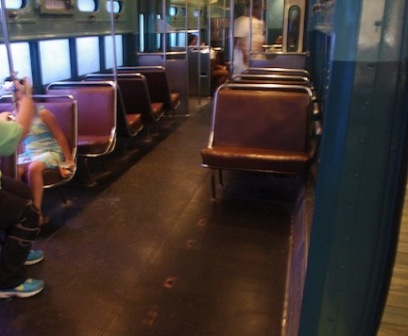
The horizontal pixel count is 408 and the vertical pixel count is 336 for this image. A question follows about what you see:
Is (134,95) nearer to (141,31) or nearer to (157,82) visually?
(157,82)

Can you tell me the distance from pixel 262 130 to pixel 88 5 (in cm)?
374

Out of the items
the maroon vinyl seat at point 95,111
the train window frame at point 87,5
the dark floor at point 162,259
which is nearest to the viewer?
the dark floor at point 162,259

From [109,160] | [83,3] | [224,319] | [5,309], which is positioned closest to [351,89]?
[224,319]

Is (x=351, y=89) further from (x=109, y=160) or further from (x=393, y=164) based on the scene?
(x=109, y=160)

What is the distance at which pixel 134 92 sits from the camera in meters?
5.49

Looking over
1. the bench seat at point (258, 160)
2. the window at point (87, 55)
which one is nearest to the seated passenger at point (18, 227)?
the bench seat at point (258, 160)

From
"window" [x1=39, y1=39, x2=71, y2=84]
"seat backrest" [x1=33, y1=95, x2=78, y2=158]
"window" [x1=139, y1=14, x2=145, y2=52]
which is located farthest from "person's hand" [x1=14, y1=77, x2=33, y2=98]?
"window" [x1=139, y1=14, x2=145, y2=52]

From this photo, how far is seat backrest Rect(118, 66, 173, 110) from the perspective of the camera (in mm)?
6152

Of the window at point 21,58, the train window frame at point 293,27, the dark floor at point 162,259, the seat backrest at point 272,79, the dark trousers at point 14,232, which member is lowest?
the dark floor at point 162,259

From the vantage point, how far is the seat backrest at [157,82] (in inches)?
242

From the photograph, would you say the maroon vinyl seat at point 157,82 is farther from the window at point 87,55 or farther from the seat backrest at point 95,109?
the seat backrest at point 95,109

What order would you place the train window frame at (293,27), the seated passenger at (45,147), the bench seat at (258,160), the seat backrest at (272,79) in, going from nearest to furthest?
the seated passenger at (45,147)
the bench seat at (258,160)
the seat backrest at (272,79)
the train window frame at (293,27)

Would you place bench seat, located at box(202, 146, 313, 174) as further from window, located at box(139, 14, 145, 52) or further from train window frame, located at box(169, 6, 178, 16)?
train window frame, located at box(169, 6, 178, 16)

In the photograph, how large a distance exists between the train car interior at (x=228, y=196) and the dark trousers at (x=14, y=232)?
0.15 meters
